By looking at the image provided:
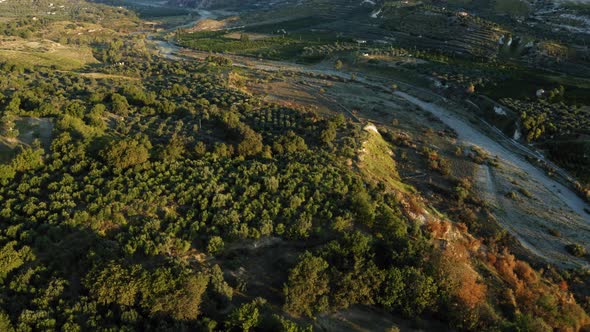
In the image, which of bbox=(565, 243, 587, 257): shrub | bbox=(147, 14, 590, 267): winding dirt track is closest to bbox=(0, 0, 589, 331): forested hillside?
bbox=(147, 14, 590, 267): winding dirt track

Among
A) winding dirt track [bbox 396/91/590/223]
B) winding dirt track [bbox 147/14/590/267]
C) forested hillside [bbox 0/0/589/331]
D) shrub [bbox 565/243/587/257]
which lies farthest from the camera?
winding dirt track [bbox 396/91/590/223]

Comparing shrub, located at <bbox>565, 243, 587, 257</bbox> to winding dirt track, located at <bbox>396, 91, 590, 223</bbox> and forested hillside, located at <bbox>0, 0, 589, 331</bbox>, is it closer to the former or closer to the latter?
forested hillside, located at <bbox>0, 0, 589, 331</bbox>

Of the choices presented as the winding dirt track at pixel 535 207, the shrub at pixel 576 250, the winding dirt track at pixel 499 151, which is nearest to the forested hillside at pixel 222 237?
the winding dirt track at pixel 535 207

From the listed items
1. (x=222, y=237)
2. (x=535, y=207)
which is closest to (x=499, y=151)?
(x=535, y=207)

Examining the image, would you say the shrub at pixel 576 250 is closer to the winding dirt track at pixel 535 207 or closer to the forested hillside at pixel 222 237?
the winding dirt track at pixel 535 207

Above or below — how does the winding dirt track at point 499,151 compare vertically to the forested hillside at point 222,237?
below

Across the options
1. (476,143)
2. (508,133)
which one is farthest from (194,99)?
(508,133)

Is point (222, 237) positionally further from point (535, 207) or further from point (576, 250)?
point (535, 207)

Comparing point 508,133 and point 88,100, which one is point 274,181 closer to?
point 88,100
